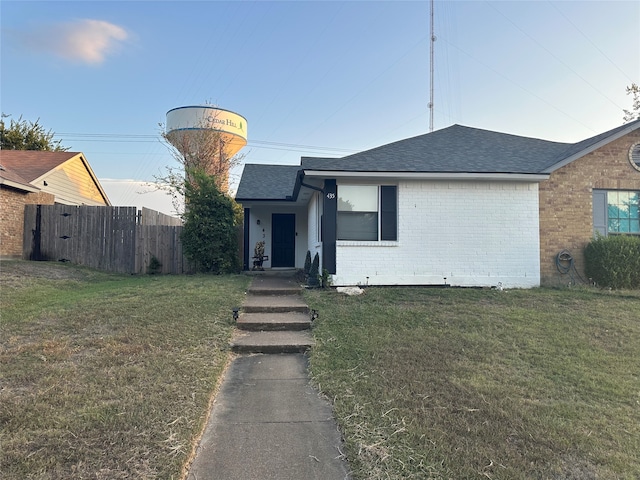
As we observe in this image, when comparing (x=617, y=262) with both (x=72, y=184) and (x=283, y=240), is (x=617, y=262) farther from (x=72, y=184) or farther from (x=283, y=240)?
(x=72, y=184)

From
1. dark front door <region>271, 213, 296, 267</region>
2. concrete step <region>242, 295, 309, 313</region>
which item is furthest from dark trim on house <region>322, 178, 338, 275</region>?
dark front door <region>271, 213, 296, 267</region>

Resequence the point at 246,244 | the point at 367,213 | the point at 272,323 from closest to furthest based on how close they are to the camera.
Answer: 1. the point at 272,323
2. the point at 367,213
3. the point at 246,244

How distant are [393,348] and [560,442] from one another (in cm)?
233

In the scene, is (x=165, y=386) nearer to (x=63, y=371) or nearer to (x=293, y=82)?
(x=63, y=371)

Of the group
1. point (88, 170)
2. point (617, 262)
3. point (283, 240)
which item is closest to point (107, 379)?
point (617, 262)

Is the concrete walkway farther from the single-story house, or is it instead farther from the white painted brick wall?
the single-story house

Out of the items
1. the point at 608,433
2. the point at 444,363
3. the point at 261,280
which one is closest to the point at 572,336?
the point at 444,363

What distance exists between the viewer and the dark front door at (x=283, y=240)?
15094 mm

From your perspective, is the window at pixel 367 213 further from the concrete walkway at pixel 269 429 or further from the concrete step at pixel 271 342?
the concrete walkway at pixel 269 429

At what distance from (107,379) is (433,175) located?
25.2ft

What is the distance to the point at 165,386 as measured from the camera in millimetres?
3918

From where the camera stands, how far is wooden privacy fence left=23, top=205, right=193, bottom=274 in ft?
42.2

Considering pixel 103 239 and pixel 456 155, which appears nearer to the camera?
pixel 456 155

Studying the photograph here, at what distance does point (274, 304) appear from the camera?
761 centimetres
